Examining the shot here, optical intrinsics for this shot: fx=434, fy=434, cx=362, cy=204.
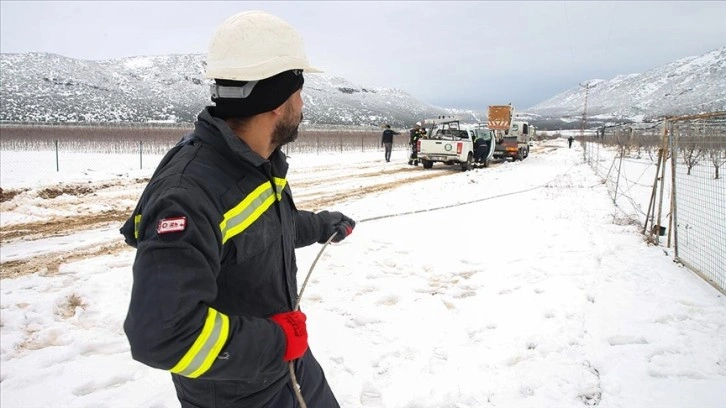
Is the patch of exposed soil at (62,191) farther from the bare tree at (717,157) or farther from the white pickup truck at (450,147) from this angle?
the bare tree at (717,157)

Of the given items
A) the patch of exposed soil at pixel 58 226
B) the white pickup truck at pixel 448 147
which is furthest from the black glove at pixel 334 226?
the white pickup truck at pixel 448 147

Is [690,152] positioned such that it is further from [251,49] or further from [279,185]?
[251,49]

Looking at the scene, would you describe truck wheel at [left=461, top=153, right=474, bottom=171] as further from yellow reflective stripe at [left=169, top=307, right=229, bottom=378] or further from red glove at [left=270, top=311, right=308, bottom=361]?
yellow reflective stripe at [left=169, top=307, right=229, bottom=378]

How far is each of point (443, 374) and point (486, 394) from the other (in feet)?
1.32

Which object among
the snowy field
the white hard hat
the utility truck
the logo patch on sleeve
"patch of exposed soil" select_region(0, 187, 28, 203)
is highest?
the utility truck

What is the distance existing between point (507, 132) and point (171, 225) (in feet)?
97.9

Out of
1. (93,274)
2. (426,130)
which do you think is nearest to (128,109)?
(426,130)

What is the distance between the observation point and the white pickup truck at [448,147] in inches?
781

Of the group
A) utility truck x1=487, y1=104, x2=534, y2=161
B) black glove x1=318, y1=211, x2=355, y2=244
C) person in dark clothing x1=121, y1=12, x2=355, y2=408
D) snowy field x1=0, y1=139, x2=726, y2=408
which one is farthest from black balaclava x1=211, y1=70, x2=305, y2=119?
utility truck x1=487, y1=104, x2=534, y2=161

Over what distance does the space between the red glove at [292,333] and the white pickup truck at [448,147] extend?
18.9m

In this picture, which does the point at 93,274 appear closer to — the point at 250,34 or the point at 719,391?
the point at 250,34

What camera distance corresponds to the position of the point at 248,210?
1.52 metres

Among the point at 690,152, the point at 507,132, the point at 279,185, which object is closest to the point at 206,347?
the point at 279,185

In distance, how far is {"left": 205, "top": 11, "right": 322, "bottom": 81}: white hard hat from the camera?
5.13 feet
